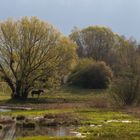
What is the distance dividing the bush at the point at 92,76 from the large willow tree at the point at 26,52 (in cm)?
1923

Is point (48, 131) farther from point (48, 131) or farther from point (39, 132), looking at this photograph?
point (39, 132)

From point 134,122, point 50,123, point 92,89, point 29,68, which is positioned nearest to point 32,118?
point 50,123

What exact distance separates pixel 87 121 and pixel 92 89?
176ft

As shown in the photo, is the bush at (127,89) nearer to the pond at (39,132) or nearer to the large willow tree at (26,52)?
the large willow tree at (26,52)

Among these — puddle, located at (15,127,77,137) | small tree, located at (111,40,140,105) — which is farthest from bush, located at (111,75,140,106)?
puddle, located at (15,127,77,137)

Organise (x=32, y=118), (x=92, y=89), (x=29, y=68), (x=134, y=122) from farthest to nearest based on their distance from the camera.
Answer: (x=92, y=89) → (x=29, y=68) → (x=32, y=118) → (x=134, y=122)

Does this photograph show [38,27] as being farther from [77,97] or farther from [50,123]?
[50,123]

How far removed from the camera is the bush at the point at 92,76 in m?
101

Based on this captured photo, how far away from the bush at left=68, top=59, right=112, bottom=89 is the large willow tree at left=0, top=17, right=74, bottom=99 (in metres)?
19.2

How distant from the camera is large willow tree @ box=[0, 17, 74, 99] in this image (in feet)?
270

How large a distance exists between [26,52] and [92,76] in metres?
23.5

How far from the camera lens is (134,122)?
149ft

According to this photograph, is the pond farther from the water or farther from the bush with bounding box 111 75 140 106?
the bush with bounding box 111 75 140 106

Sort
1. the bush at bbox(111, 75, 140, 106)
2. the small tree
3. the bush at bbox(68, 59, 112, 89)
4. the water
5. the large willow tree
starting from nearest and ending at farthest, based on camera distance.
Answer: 1. the water
2. the bush at bbox(111, 75, 140, 106)
3. the small tree
4. the large willow tree
5. the bush at bbox(68, 59, 112, 89)
